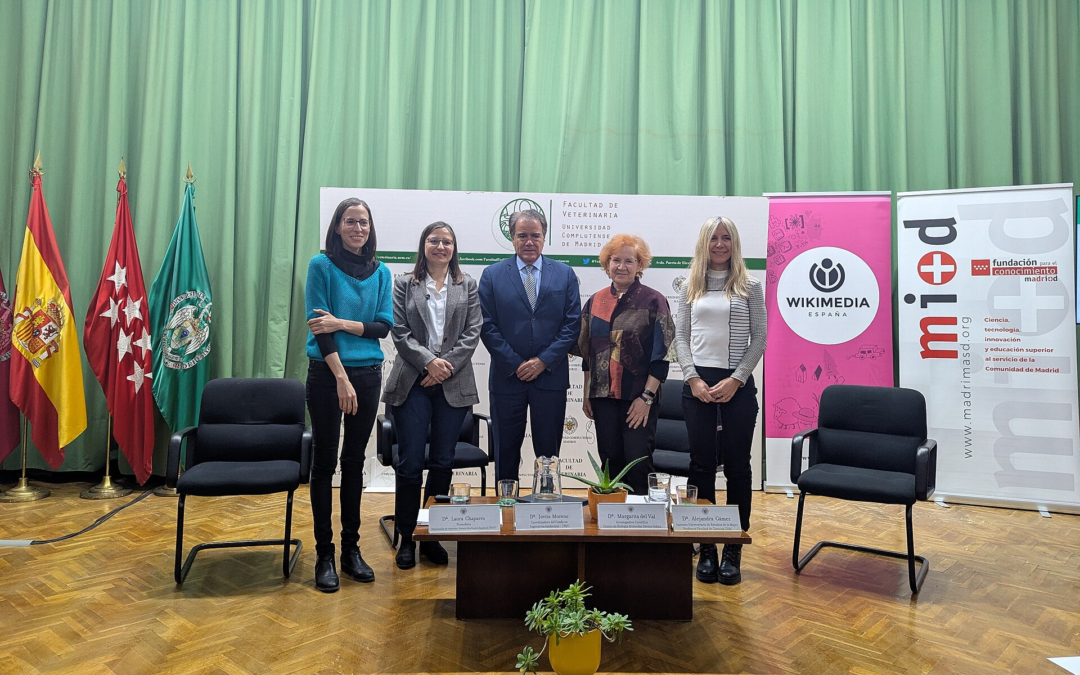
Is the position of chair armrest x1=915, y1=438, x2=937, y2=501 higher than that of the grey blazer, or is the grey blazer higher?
the grey blazer

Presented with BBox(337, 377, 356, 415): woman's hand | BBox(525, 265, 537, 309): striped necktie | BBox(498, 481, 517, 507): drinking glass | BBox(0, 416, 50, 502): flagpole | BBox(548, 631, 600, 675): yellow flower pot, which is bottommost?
BBox(0, 416, 50, 502): flagpole

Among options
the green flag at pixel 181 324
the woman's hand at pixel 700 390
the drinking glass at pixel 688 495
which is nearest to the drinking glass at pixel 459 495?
the drinking glass at pixel 688 495

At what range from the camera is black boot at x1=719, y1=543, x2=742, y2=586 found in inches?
120

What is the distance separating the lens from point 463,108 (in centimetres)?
550

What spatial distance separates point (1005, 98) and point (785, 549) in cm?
418

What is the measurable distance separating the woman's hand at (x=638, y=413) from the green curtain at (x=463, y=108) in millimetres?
2859

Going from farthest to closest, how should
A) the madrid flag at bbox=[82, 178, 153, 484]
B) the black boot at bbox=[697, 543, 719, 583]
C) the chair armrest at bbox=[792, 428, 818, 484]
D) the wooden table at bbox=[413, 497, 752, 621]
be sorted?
the madrid flag at bbox=[82, 178, 153, 484], the chair armrest at bbox=[792, 428, 818, 484], the black boot at bbox=[697, 543, 719, 583], the wooden table at bbox=[413, 497, 752, 621]

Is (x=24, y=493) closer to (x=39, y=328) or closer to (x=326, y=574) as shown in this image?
(x=39, y=328)

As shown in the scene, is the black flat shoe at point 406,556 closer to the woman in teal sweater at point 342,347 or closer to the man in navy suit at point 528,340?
the woman in teal sweater at point 342,347

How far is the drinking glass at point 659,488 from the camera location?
2627mm

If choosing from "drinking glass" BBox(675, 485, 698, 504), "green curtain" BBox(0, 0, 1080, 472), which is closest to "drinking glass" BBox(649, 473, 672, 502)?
"drinking glass" BBox(675, 485, 698, 504)

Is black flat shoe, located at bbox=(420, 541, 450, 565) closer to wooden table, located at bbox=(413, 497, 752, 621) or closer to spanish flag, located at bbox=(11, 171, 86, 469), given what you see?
wooden table, located at bbox=(413, 497, 752, 621)

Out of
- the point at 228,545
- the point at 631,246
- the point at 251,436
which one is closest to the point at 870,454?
the point at 631,246

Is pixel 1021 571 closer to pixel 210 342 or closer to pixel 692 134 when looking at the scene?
pixel 692 134
